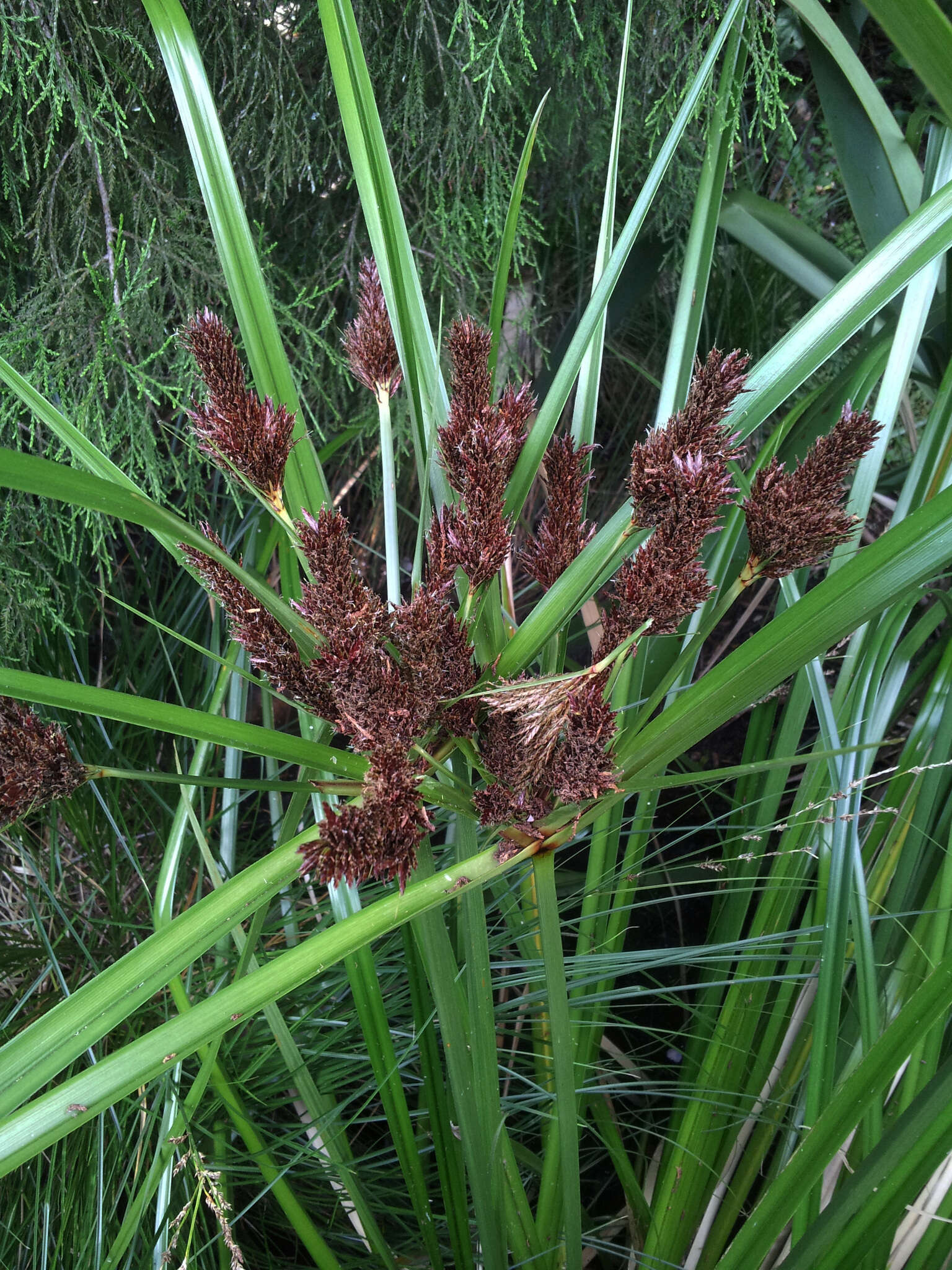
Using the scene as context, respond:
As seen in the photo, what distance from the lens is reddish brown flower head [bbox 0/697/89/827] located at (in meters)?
0.41

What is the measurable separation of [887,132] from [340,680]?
2.72 ft

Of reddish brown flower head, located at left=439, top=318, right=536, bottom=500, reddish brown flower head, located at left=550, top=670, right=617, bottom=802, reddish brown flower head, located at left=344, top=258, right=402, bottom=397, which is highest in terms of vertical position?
reddish brown flower head, located at left=344, top=258, right=402, bottom=397

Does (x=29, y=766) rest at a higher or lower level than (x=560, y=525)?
lower

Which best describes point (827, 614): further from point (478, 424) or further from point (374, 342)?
point (374, 342)

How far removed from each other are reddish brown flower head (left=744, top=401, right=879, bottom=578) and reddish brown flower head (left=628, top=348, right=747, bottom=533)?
24mm

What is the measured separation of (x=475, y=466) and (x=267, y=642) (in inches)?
5.9

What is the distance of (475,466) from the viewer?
0.43 metres

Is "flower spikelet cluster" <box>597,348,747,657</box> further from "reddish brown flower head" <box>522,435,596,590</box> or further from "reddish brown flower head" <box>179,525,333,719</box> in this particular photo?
"reddish brown flower head" <box>179,525,333,719</box>

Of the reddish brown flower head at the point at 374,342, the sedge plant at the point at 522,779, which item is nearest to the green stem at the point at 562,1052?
the sedge plant at the point at 522,779

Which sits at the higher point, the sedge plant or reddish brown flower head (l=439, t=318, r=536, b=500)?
reddish brown flower head (l=439, t=318, r=536, b=500)

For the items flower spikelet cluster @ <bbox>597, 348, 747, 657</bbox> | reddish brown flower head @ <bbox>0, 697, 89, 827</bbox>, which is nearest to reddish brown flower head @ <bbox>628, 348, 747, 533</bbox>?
flower spikelet cluster @ <bbox>597, 348, 747, 657</bbox>

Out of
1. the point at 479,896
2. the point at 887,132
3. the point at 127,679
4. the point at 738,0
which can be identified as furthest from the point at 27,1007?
the point at 887,132

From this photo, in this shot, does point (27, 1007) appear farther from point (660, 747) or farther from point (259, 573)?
point (660, 747)

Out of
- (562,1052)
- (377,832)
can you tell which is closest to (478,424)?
(377,832)
